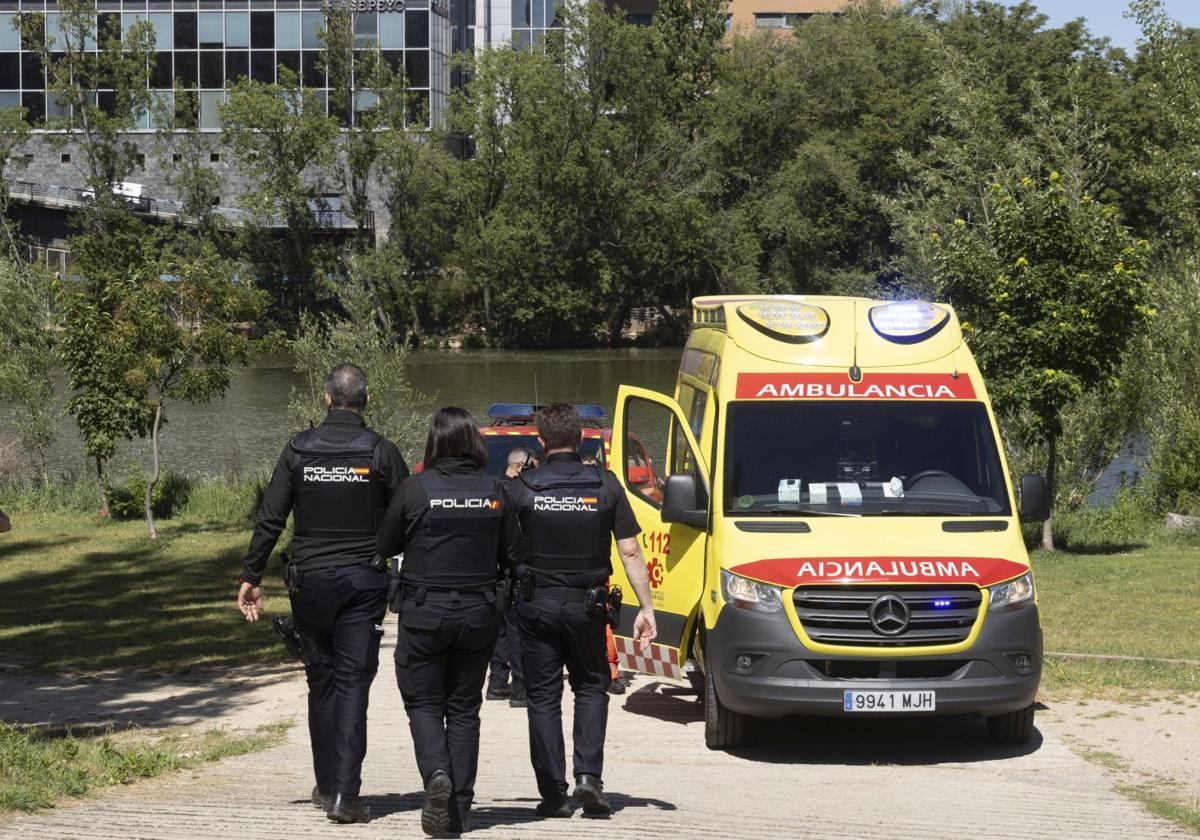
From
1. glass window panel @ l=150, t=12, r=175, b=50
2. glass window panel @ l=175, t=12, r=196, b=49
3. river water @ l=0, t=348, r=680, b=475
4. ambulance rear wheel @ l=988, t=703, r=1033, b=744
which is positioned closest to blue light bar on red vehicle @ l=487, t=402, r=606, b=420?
river water @ l=0, t=348, r=680, b=475

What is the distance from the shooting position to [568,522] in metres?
7.57

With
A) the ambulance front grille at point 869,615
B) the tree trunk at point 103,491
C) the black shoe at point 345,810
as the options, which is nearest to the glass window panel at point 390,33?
the tree trunk at point 103,491

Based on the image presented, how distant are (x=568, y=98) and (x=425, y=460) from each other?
64.0 meters

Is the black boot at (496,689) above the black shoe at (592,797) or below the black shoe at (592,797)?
below

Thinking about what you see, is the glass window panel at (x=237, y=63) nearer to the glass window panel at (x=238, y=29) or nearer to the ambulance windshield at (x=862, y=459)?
the glass window panel at (x=238, y=29)

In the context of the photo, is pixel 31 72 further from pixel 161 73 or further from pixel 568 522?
pixel 568 522

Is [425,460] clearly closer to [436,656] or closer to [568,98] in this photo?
[436,656]

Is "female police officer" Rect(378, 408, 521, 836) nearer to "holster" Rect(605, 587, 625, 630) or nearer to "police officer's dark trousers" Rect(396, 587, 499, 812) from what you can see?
"police officer's dark trousers" Rect(396, 587, 499, 812)

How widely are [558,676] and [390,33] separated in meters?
74.4

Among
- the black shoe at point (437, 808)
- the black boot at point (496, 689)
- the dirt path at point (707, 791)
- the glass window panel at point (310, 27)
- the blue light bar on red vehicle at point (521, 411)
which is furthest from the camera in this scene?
the glass window panel at point (310, 27)

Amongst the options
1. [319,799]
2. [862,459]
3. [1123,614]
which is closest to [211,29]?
[1123,614]

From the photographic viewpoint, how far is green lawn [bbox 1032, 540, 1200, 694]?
12.5 meters

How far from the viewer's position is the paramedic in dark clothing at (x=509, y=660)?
1112cm

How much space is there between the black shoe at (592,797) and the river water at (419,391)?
64.3ft
